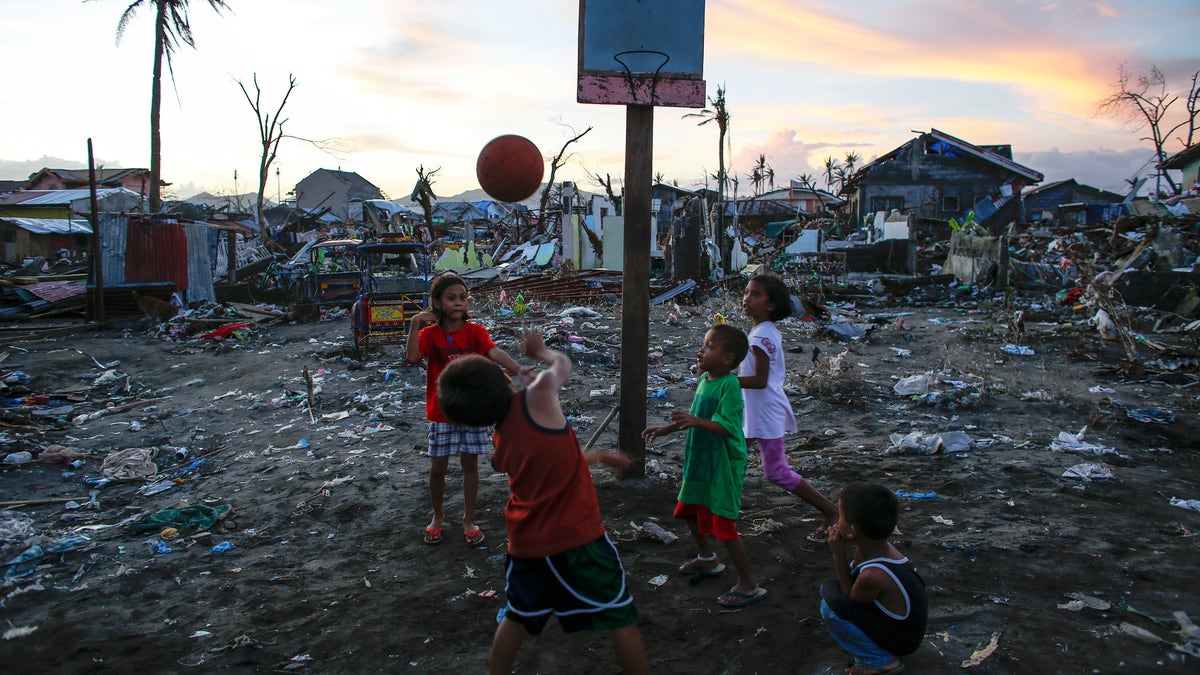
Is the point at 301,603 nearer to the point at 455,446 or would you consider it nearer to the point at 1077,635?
the point at 455,446

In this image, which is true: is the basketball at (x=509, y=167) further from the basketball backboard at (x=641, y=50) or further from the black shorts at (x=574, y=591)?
the black shorts at (x=574, y=591)

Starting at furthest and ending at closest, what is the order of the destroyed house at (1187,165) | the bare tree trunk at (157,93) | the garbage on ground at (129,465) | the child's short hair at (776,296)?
the destroyed house at (1187,165) < the bare tree trunk at (157,93) < the garbage on ground at (129,465) < the child's short hair at (776,296)

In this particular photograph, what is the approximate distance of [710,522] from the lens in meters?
2.90

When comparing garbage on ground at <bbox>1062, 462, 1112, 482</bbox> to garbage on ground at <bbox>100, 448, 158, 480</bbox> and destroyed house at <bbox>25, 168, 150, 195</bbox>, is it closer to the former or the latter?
garbage on ground at <bbox>100, 448, 158, 480</bbox>

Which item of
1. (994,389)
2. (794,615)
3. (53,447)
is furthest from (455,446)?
(994,389)

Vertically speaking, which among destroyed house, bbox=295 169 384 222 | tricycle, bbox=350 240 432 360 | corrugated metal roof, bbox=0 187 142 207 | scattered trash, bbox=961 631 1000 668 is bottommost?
scattered trash, bbox=961 631 1000 668

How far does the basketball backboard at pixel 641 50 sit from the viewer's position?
13.5ft

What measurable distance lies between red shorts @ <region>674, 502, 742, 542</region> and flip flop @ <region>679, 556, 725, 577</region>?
0.24m

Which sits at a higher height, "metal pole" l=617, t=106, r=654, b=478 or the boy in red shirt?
"metal pole" l=617, t=106, r=654, b=478

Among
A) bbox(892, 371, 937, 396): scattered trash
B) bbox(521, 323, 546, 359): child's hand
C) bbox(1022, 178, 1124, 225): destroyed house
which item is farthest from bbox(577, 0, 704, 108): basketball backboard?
bbox(1022, 178, 1124, 225): destroyed house

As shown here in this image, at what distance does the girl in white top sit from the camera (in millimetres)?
3199

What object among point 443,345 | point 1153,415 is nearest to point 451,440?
point 443,345

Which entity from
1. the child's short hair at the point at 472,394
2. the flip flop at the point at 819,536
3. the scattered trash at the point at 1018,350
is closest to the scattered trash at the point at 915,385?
the scattered trash at the point at 1018,350

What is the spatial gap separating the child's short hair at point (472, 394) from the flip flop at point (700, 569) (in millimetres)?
1478
